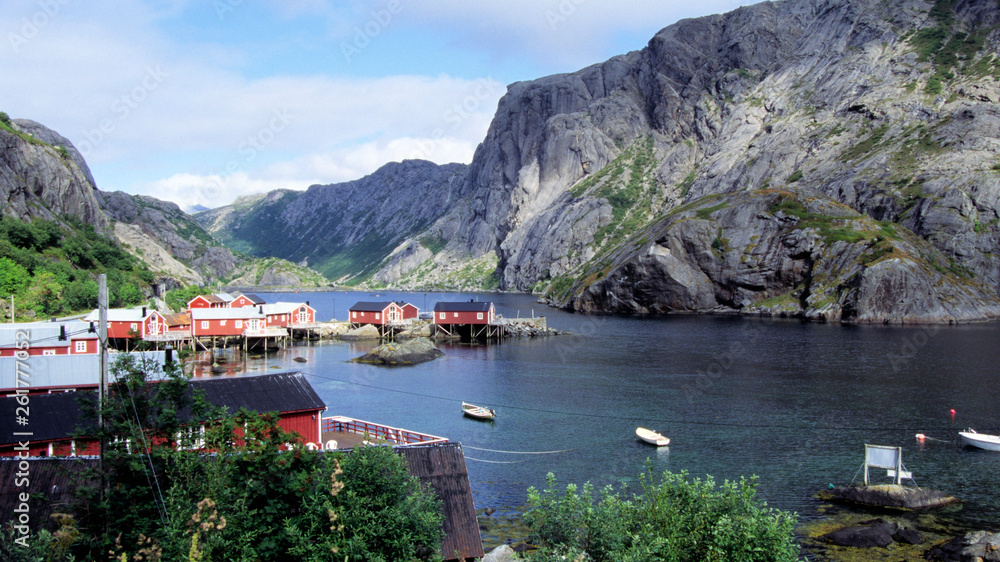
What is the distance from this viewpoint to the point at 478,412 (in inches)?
2210

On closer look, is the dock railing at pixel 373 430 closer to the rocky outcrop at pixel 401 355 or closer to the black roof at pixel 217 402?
the black roof at pixel 217 402

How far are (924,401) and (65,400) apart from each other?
64.8 meters

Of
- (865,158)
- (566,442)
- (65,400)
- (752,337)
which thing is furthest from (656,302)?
(65,400)

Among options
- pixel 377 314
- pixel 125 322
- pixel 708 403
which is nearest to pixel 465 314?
pixel 377 314

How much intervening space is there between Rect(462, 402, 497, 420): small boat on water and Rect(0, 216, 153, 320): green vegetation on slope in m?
63.2

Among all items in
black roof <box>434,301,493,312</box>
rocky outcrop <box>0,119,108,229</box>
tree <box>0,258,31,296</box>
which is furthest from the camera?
rocky outcrop <box>0,119,108,229</box>

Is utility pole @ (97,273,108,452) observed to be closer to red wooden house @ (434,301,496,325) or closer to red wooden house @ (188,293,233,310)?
red wooden house @ (188,293,233,310)

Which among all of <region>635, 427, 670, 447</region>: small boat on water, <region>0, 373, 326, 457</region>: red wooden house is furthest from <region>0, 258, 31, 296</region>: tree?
<region>635, 427, 670, 447</region>: small boat on water

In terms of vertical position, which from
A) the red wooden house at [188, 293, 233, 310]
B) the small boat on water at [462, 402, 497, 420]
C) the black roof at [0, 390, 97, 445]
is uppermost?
the red wooden house at [188, 293, 233, 310]

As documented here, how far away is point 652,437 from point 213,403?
2938 centimetres

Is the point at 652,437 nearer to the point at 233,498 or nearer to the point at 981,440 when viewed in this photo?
the point at 981,440

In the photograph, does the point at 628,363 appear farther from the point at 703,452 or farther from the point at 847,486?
the point at 847,486

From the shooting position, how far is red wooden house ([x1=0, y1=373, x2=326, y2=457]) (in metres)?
29.6

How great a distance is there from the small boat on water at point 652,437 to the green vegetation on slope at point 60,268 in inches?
3115
